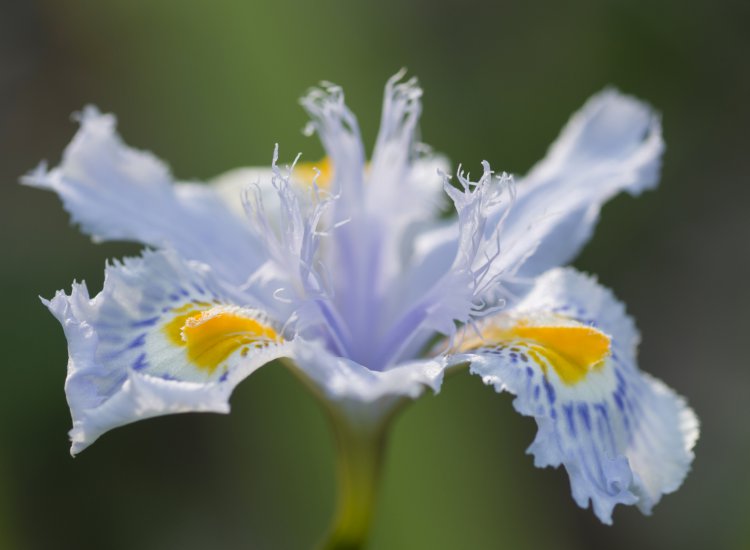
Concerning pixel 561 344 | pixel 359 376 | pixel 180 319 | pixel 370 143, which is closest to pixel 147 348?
pixel 180 319

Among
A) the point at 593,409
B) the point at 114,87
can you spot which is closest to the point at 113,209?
the point at 593,409

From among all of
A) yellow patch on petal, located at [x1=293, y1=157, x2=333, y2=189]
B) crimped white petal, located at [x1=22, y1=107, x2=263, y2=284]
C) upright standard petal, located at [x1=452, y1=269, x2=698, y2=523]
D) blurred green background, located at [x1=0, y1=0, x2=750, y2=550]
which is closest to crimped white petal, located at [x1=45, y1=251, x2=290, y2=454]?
Result: crimped white petal, located at [x1=22, y1=107, x2=263, y2=284]

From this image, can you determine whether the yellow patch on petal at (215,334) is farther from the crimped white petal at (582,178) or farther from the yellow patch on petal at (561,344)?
the crimped white petal at (582,178)

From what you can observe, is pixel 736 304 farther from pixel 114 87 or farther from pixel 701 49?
pixel 114 87

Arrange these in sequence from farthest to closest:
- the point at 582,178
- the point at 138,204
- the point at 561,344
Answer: the point at 582,178, the point at 138,204, the point at 561,344

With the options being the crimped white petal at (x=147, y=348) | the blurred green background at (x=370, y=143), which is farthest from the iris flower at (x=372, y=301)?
the blurred green background at (x=370, y=143)

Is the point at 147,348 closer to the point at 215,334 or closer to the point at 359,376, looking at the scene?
the point at 215,334

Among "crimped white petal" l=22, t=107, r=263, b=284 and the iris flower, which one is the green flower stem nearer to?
the iris flower
